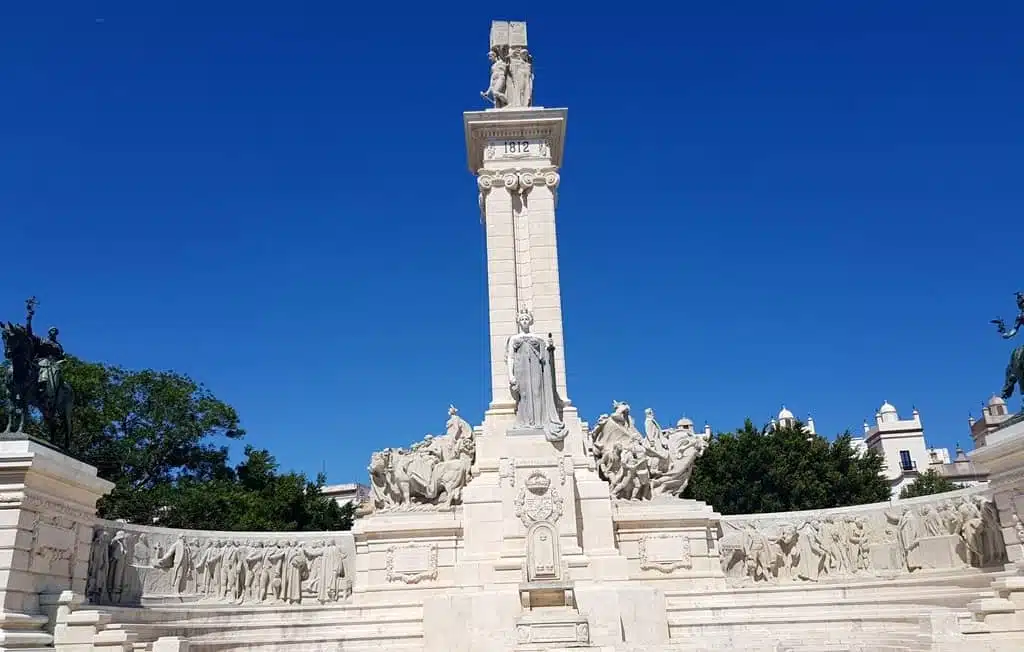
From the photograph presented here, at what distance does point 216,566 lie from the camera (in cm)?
1792

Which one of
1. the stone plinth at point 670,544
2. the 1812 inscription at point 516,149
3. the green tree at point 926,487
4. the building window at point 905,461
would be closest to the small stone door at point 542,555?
the stone plinth at point 670,544

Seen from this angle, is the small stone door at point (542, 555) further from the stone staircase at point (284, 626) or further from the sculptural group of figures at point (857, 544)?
the sculptural group of figures at point (857, 544)

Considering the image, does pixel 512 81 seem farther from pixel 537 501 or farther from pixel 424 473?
pixel 537 501

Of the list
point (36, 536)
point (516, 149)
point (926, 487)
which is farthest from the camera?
point (926, 487)

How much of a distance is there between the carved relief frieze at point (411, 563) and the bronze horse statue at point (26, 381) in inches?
306

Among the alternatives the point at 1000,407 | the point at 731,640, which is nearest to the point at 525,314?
the point at 731,640

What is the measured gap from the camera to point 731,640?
14.7m

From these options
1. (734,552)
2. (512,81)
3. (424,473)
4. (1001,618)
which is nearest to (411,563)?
(424,473)

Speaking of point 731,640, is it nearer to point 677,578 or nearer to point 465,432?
point 677,578

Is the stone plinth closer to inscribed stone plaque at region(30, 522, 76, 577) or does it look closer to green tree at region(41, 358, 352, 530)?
inscribed stone plaque at region(30, 522, 76, 577)

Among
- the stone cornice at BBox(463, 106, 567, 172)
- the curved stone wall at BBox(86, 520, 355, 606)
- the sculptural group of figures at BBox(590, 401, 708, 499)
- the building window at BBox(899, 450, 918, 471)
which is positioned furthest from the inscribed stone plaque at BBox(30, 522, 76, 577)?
the building window at BBox(899, 450, 918, 471)

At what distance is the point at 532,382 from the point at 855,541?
346 inches

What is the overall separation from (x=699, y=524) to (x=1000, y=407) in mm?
52751

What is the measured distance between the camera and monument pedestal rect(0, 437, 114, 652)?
11461 millimetres
